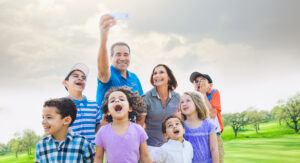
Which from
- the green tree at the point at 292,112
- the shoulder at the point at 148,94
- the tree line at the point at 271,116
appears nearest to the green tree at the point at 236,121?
the tree line at the point at 271,116

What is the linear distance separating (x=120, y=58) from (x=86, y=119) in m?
1.17

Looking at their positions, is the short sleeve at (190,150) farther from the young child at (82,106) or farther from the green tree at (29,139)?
the green tree at (29,139)

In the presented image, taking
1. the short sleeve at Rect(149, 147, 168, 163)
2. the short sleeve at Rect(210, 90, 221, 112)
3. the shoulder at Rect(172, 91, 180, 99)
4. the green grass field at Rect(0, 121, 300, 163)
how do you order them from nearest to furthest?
the short sleeve at Rect(149, 147, 168, 163) → the shoulder at Rect(172, 91, 180, 99) → the short sleeve at Rect(210, 90, 221, 112) → the green grass field at Rect(0, 121, 300, 163)

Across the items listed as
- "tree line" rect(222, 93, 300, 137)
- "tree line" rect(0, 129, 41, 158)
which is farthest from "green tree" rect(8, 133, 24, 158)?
"tree line" rect(222, 93, 300, 137)

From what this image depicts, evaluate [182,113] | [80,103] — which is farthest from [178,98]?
[80,103]

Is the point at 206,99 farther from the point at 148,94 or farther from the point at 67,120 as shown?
the point at 67,120

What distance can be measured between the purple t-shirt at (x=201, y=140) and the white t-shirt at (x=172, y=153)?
0.65 ft

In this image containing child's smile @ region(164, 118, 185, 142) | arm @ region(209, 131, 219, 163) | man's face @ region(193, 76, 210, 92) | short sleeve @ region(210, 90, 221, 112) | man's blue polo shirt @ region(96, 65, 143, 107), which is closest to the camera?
child's smile @ region(164, 118, 185, 142)

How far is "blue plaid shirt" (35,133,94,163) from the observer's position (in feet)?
9.66

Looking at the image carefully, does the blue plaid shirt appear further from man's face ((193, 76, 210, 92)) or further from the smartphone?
man's face ((193, 76, 210, 92))

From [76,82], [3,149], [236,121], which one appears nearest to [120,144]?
[76,82]

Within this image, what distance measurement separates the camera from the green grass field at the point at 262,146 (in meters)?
16.8

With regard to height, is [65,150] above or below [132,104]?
below

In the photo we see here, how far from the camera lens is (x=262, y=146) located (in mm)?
22875
